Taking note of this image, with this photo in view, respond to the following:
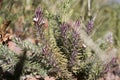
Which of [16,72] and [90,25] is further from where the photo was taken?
[90,25]

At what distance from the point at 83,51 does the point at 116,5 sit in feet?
9.28

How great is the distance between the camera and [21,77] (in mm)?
1970

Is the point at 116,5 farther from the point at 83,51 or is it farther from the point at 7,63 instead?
the point at 7,63

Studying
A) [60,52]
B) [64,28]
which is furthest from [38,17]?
[60,52]

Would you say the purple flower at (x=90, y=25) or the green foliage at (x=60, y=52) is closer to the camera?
the green foliage at (x=60, y=52)

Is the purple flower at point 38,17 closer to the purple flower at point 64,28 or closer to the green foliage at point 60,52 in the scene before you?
the green foliage at point 60,52

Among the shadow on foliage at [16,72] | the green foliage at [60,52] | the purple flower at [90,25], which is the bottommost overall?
the shadow on foliage at [16,72]

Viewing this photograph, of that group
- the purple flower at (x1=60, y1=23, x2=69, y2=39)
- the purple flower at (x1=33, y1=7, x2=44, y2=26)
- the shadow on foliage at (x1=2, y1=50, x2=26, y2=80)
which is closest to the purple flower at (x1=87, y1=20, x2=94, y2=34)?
the purple flower at (x1=60, y1=23, x2=69, y2=39)

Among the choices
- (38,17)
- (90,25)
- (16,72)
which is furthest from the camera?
(90,25)

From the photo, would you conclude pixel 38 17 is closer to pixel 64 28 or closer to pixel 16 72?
pixel 64 28

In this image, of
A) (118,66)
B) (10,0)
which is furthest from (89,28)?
(10,0)

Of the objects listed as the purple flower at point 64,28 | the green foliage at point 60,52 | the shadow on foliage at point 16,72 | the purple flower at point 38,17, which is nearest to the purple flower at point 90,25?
the green foliage at point 60,52

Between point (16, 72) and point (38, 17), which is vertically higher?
point (38, 17)

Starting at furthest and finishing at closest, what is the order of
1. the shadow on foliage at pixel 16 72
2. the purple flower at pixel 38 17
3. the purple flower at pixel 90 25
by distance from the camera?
1. the purple flower at pixel 90 25
2. the shadow on foliage at pixel 16 72
3. the purple flower at pixel 38 17
